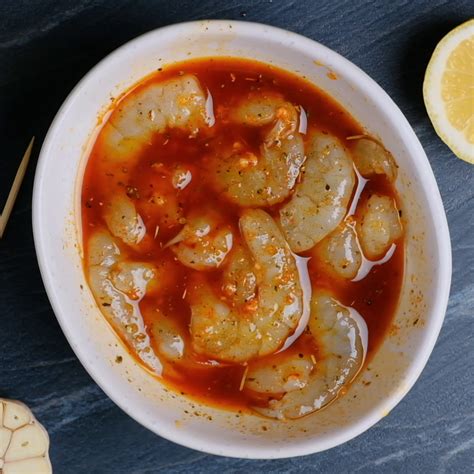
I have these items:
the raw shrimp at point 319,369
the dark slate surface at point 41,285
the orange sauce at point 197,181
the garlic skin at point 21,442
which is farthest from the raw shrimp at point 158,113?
the garlic skin at point 21,442

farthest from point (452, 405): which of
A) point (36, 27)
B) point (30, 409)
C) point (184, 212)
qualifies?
point (36, 27)

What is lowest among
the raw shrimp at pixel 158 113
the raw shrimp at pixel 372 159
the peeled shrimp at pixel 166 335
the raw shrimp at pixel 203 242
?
the peeled shrimp at pixel 166 335

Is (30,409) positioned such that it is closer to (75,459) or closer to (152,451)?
(75,459)

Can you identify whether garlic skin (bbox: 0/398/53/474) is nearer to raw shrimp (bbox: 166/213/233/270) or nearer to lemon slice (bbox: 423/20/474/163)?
raw shrimp (bbox: 166/213/233/270)

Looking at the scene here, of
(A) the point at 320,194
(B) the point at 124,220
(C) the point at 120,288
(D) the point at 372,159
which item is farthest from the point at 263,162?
(C) the point at 120,288

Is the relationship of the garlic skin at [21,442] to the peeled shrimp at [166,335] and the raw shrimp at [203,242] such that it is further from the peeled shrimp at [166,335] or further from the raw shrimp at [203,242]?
the raw shrimp at [203,242]

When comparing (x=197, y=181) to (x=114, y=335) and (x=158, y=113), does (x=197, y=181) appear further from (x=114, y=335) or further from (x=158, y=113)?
(x=114, y=335)
